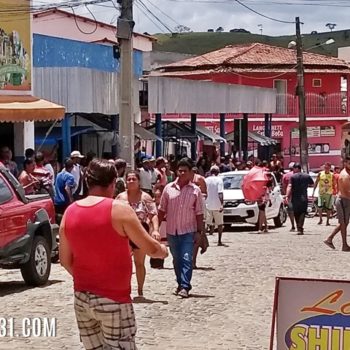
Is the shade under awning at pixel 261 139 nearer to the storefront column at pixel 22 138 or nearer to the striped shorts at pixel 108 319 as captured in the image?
the storefront column at pixel 22 138

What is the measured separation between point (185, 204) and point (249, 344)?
3.17m

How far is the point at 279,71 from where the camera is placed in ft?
205

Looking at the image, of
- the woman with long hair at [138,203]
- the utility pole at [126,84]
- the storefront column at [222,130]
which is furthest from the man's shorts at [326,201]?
the woman with long hair at [138,203]

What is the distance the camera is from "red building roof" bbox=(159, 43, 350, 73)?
62438 millimetres

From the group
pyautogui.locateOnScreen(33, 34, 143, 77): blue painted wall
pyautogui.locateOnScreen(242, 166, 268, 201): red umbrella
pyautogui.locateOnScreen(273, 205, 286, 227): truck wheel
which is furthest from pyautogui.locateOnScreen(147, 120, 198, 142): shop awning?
pyautogui.locateOnScreen(242, 166, 268, 201): red umbrella

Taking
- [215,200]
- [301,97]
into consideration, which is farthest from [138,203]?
[301,97]

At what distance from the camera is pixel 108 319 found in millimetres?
6348

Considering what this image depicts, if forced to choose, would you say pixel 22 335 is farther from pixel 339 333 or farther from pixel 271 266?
pixel 271 266

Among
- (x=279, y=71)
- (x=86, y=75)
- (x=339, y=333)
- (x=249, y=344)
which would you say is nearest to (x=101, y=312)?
(x=339, y=333)

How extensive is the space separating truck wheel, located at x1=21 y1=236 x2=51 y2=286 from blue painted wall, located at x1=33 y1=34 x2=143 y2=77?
14686mm

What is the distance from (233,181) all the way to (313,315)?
19.2 metres

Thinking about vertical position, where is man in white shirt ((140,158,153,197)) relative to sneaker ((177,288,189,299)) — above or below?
above

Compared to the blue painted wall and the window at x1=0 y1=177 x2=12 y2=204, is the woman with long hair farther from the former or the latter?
the blue painted wall

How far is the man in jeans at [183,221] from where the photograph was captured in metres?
12.6
